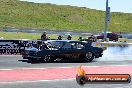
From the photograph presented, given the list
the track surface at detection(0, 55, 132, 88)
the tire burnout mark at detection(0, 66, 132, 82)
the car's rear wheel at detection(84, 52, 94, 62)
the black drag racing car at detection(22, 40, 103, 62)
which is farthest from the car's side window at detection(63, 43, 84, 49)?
the tire burnout mark at detection(0, 66, 132, 82)

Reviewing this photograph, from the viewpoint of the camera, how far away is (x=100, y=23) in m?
109

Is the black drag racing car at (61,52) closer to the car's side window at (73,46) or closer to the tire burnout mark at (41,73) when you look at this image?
the car's side window at (73,46)

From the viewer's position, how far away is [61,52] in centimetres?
2361

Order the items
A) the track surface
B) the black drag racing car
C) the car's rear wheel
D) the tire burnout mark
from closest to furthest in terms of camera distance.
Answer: the track surface < the tire burnout mark < the black drag racing car < the car's rear wheel

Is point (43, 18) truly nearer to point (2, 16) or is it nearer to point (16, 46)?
point (2, 16)

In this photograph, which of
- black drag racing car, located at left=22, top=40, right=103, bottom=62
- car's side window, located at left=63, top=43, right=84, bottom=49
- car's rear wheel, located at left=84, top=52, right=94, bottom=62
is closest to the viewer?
black drag racing car, located at left=22, top=40, right=103, bottom=62

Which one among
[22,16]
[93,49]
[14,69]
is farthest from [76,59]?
[22,16]

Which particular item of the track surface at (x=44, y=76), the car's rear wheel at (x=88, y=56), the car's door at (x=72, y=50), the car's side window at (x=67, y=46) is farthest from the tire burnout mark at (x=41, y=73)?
the car's rear wheel at (x=88, y=56)

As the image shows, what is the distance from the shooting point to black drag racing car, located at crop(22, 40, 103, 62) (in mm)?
23203

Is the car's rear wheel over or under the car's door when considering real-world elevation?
under

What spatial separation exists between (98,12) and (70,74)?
106 meters

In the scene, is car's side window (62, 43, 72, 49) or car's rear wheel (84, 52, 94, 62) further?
car's rear wheel (84, 52, 94, 62)

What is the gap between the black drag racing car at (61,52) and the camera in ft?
76.1

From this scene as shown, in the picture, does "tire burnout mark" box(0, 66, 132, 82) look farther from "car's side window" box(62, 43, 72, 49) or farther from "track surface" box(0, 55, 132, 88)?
"car's side window" box(62, 43, 72, 49)
